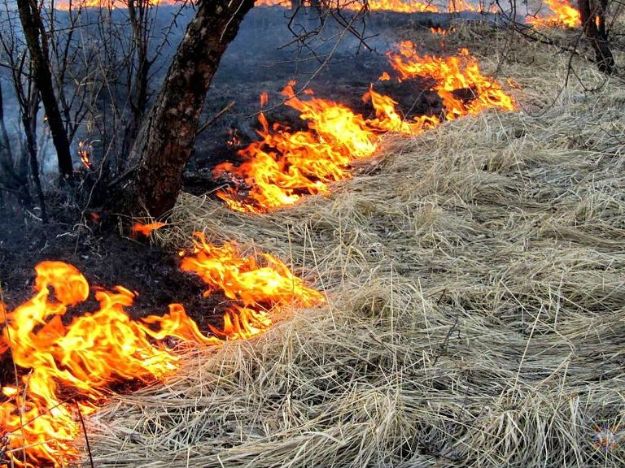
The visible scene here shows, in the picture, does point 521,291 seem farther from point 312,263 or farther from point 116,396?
point 116,396

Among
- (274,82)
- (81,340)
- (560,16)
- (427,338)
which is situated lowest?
(427,338)

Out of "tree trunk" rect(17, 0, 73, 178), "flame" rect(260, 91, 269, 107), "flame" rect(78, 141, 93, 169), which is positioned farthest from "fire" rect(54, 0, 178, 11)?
"flame" rect(260, 91, 269, 107)

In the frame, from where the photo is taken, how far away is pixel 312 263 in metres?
4.23

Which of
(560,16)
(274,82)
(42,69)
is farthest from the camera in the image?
(560,16)

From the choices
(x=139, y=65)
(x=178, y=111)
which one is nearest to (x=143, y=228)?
(x=178, y=111)

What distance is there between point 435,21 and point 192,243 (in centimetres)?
754

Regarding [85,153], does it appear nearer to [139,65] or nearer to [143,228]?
[139,65]

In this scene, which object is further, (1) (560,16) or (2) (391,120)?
(1) (560,16)

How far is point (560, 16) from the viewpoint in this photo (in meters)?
10.9

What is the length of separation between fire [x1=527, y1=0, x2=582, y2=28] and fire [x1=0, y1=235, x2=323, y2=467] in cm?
872

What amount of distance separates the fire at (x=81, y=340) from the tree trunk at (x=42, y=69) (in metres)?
1.12

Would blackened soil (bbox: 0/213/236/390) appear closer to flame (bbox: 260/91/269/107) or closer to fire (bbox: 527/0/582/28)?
flame (bbox: 260/91/269/107)

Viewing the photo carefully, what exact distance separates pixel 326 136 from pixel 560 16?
271 inches

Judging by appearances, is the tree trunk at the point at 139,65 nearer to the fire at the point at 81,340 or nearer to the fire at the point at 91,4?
the fire at the point at 91,4
